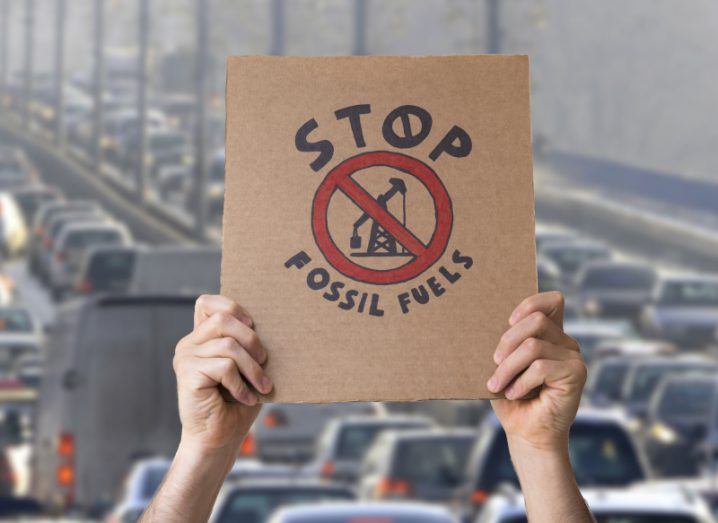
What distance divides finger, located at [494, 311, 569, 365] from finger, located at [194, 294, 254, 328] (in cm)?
48

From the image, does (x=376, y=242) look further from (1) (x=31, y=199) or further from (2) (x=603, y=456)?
(1) (x=31, y=199)

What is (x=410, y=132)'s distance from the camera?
172 inches

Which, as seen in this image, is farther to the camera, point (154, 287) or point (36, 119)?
point (36, 119)

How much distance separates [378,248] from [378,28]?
15053 cm

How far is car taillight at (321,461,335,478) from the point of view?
22188mm

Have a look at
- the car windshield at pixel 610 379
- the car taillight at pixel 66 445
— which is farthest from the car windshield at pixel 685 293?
→ the car taillight at pixel 66 445

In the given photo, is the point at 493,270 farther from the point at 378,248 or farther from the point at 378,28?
the point at 378,28

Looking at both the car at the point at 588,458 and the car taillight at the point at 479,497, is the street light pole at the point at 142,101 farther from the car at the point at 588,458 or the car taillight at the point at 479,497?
the car taillight at the point at 479,497

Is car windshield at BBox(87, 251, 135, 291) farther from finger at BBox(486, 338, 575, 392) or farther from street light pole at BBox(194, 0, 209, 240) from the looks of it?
finger at BBox(486, 338, 575, 392)

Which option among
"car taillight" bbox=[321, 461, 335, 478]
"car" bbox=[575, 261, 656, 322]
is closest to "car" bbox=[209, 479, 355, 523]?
"car taillight" bbox=[321, 461, 335, 478]

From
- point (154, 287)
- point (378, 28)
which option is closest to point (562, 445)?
point (154, 287)

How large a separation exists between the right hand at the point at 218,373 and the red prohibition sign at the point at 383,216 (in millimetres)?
222

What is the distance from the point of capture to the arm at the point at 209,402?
4152 millimetres

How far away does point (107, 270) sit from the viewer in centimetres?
4562
